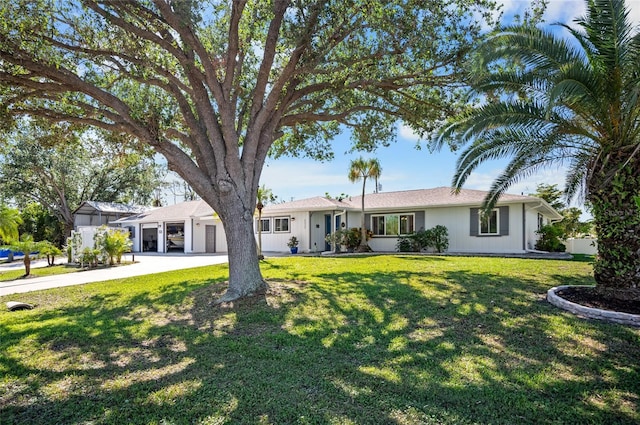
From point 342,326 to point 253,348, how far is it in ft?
5.03

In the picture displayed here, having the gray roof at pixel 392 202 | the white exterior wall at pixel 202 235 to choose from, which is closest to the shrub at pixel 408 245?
the gray roof at pixel 392 202

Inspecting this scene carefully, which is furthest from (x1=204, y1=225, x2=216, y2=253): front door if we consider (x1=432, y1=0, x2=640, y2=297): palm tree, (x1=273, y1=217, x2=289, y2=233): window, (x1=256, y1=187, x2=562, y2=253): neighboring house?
(x1=432, y1=0, x2=640, y2=297): palm tree

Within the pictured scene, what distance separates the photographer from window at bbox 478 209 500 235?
17812 mm

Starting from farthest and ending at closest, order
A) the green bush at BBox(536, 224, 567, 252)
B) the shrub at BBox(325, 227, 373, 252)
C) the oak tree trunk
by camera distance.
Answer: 1. the shrub at BBox(325, 227, 373, 252)
2. the green bush at BBox(536, 224, 567, 252)
3. the oak tree trunk

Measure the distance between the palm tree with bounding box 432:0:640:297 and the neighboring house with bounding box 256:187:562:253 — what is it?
10003 mm

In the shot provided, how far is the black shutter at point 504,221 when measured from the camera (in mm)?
17469

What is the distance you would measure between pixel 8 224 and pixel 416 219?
1779 cm

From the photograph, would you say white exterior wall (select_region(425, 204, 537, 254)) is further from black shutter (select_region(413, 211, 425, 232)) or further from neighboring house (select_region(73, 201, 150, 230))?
neighboring house (select_region(73, 201, 150, 230))

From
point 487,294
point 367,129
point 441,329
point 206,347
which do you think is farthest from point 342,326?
point 367,129

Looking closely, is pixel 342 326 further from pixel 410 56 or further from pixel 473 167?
pixel 410 56

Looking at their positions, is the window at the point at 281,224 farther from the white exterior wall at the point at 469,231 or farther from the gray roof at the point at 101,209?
the gray roof at the point at 101,209

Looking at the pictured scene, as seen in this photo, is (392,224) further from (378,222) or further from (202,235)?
(202,235)

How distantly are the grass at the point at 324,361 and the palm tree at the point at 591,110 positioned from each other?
69.0 inches

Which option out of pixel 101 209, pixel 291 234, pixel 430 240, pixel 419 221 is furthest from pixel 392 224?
pixel 101 209
